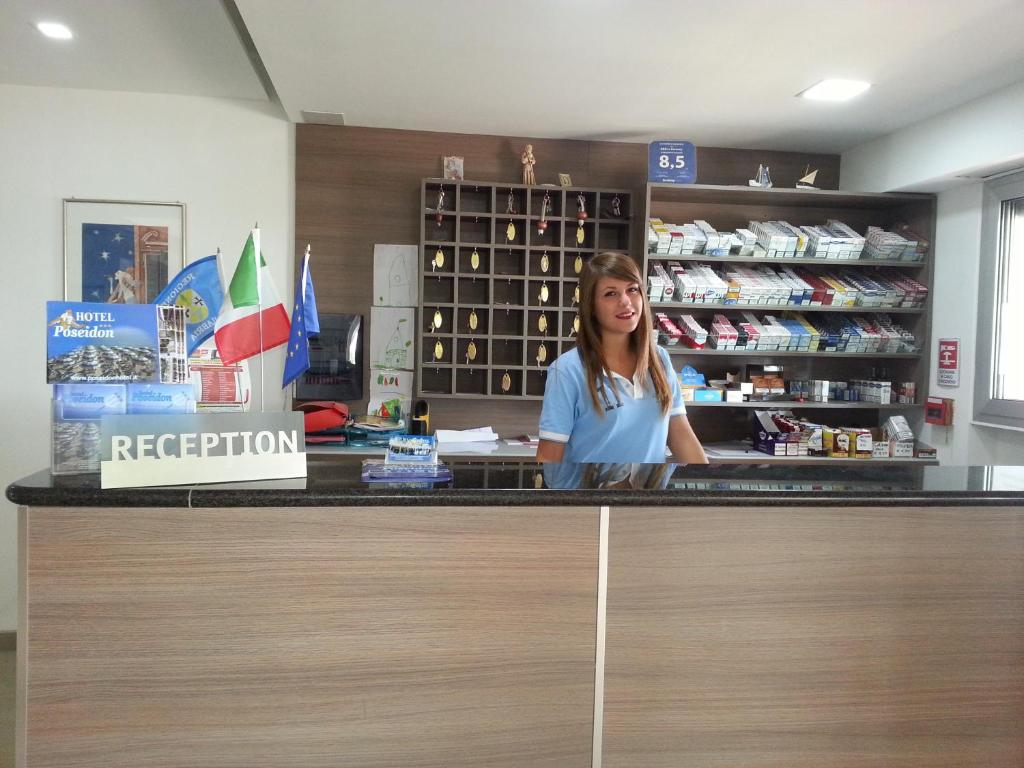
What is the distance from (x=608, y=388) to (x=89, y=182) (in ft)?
10.1

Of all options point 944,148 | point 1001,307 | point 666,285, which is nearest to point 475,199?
point 666,285

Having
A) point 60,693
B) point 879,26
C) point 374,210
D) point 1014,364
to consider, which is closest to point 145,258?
point 374,210

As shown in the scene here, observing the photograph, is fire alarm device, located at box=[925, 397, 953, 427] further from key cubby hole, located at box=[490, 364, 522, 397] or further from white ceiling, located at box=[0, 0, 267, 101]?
white ceiling, located at box=[0, 0, 267, 101]

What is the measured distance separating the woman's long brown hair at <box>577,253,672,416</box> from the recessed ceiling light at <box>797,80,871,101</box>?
1.65m

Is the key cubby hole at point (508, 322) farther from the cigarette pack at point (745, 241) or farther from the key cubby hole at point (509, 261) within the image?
the cigarette pack at point (745, 241)

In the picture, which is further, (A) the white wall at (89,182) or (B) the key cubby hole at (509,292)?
(B) the key cubby hole at (509,292)

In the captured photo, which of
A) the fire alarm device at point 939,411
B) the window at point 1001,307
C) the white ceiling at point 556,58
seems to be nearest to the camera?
the white ceiling at point 556,58

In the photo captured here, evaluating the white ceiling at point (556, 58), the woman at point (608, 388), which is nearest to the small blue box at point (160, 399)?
the woman at point (608, 388)

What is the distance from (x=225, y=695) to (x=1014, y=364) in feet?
11.9

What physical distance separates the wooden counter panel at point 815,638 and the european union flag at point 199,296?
1.14 metres

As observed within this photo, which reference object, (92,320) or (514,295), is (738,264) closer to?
(514,295)

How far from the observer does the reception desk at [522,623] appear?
1.27 meters

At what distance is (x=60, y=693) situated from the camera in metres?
1.26

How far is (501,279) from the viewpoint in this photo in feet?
13.4
